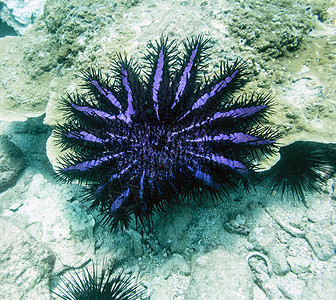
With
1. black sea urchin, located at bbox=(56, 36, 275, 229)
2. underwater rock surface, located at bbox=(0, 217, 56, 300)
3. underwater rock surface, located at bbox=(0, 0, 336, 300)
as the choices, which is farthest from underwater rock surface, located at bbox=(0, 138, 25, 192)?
black sea urchin, located at bbox=(56, 36, 275, 229)

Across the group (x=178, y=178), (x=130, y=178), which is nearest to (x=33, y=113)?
(x=130, y=178)

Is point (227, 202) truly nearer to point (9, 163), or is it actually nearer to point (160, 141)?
point (160, 141)

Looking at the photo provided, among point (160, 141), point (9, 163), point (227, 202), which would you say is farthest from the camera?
point (9, 163)

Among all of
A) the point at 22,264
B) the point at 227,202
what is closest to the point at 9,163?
the point at 22,264

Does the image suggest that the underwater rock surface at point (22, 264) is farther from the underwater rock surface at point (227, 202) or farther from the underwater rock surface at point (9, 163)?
the underwater rock surface at point (9, 163)

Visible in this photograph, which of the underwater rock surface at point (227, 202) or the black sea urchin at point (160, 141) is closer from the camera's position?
the black sea urchin at point (160, 141)

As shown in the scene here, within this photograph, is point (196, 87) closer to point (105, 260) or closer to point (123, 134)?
point (123, 134)

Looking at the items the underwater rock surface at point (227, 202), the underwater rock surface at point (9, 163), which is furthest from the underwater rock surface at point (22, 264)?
the underwater rock surface at point (9, 163)

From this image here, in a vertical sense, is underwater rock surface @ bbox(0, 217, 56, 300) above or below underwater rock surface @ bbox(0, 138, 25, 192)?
below

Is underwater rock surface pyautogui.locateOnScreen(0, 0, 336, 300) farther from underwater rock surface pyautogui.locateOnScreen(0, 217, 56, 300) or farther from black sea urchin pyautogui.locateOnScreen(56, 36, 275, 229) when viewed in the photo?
black sea urchin pyautogui.locateOnScreen(56, 36, 275, 229)
